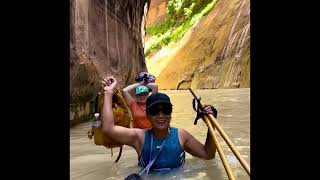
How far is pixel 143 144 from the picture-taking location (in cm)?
408

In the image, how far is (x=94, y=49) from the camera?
1059 centimetres

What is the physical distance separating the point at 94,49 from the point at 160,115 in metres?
Result: 7.00

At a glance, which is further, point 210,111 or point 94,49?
point 94,49

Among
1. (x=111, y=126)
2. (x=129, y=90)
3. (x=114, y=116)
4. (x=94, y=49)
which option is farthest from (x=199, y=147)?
(x=94, y=49)

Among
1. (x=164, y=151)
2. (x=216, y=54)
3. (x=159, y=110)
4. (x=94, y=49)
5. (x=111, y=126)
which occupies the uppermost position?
(x=216, y=54)

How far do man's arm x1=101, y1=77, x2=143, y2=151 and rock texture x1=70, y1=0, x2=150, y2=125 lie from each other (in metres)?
4.53

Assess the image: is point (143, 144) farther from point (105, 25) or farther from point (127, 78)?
point (127, 78)

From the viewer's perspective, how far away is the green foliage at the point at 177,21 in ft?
143

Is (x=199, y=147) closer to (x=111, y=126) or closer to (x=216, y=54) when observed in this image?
(x=111, y=126)

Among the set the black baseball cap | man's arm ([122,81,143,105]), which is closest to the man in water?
the black baseball cap

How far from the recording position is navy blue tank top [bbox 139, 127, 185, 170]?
13.3 feet
